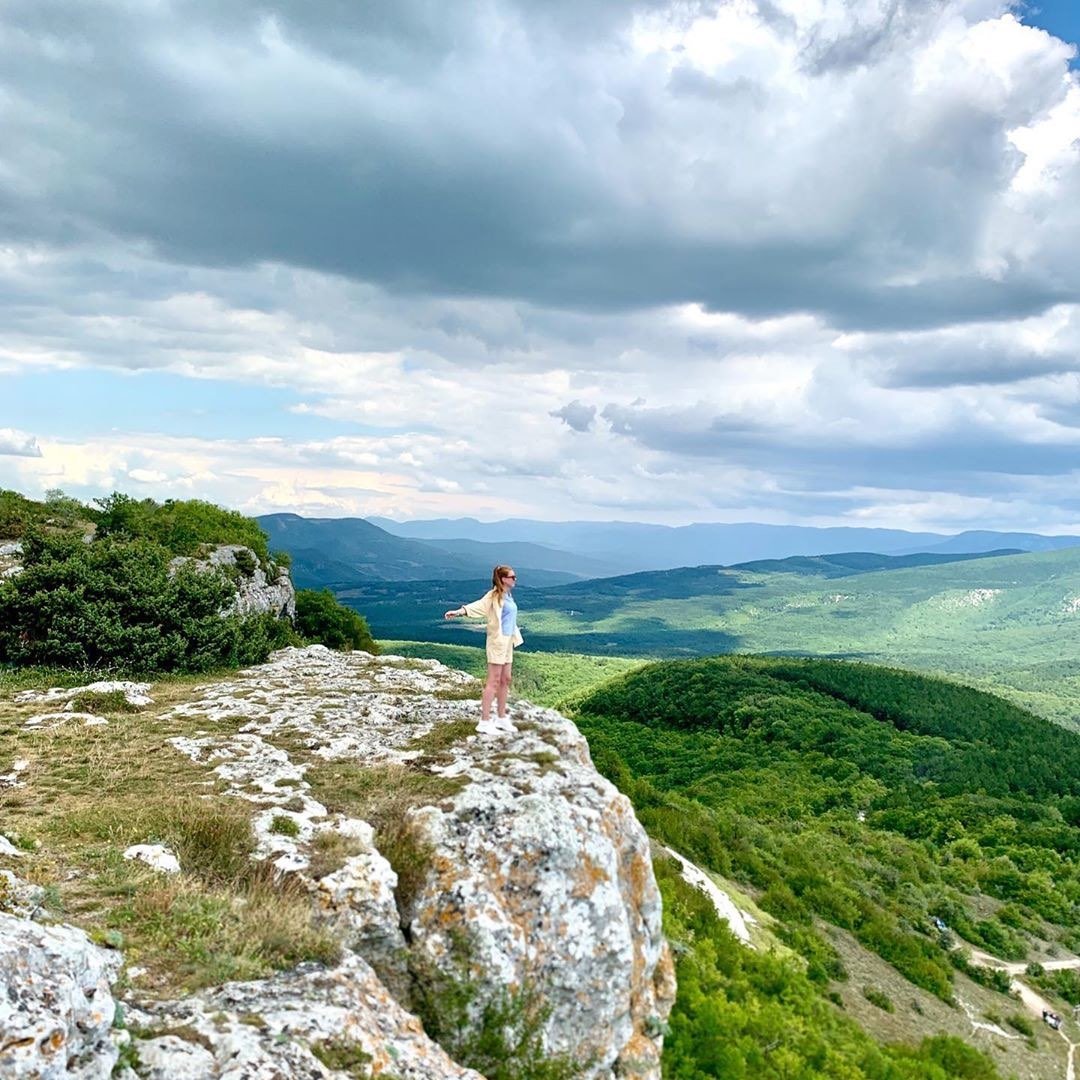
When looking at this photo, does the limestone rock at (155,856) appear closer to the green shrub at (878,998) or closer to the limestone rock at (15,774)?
the limestone rock at (15,774)

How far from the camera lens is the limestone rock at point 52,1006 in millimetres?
5180

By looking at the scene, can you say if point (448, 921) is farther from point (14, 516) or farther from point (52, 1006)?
point (14, 516)

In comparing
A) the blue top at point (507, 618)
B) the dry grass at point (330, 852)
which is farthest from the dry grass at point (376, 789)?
the blue top at point (507, 618)

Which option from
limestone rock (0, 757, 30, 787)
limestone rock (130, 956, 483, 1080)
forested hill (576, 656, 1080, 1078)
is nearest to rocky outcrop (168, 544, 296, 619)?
limestone rock (0, 757, 30, 787)

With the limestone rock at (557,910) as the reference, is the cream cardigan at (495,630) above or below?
above

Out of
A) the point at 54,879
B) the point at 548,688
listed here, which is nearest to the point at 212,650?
the point at 54,879

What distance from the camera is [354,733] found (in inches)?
612

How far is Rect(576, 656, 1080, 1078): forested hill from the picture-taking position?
→ 26800 millimetres

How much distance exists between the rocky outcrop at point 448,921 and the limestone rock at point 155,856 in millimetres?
1111

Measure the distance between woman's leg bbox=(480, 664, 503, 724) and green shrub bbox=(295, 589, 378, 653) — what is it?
3268cm

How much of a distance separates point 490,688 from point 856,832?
75.9 m

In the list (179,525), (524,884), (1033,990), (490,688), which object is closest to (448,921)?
(524,884)

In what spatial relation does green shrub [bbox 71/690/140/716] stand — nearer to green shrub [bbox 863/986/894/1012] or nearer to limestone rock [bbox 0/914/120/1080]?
limestone rock [bbox 0/914/120/1080]

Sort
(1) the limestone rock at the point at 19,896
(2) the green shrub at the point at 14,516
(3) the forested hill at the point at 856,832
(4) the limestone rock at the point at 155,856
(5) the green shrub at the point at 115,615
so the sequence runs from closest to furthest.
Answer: (1) the limestone rock at the point at 19,896, (4) the limestone rock at the point at 155,856, (5) the green shrub at the point at 115,615, (3) the forested hill at the point at 856,832, (2) the green shrub at the point at 14,516
